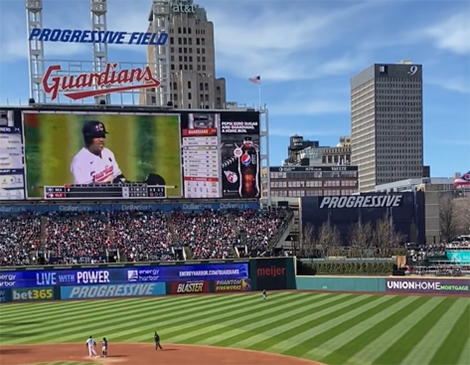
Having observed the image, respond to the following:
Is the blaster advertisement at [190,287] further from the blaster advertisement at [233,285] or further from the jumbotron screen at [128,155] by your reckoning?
the jumbotron screen at [128,155]

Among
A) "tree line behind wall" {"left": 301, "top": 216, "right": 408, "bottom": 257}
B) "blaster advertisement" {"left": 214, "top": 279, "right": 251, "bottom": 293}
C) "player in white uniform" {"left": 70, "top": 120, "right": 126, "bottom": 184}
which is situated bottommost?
"blaster advertisement" {"left": 214, "top": 279, "right": 251, "bottom": 293}

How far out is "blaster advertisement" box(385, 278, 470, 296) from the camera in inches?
1832

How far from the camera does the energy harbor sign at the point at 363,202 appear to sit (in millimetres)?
79250

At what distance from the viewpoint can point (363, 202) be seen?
3132 inches

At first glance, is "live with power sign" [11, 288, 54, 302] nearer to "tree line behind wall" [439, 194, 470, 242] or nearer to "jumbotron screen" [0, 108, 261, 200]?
"jumbotron screen" [0, 108, 261, 200]

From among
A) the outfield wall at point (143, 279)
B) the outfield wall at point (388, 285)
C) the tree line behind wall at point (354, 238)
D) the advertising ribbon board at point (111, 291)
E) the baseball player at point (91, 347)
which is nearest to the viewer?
the baseball player at point (91, 347)

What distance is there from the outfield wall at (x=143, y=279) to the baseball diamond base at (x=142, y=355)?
20667 mm

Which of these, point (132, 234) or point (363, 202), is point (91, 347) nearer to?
point (132, 234)

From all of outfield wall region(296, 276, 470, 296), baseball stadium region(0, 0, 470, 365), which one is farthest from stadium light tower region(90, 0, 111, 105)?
outfield wall region(296, 276, 470, 296)

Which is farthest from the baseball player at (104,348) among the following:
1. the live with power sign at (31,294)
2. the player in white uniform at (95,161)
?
the player in white uniform at (95,161)

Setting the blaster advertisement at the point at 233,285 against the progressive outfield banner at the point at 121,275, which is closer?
the progressive outfield banner at the point at 121,275

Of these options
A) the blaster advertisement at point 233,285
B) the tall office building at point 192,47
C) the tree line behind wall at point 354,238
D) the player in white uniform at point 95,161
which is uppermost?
the tall office building at point 192,47

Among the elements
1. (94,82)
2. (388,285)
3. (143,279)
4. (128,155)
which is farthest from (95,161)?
(388,285)

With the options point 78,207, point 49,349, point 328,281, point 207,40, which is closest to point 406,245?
point 328,281
